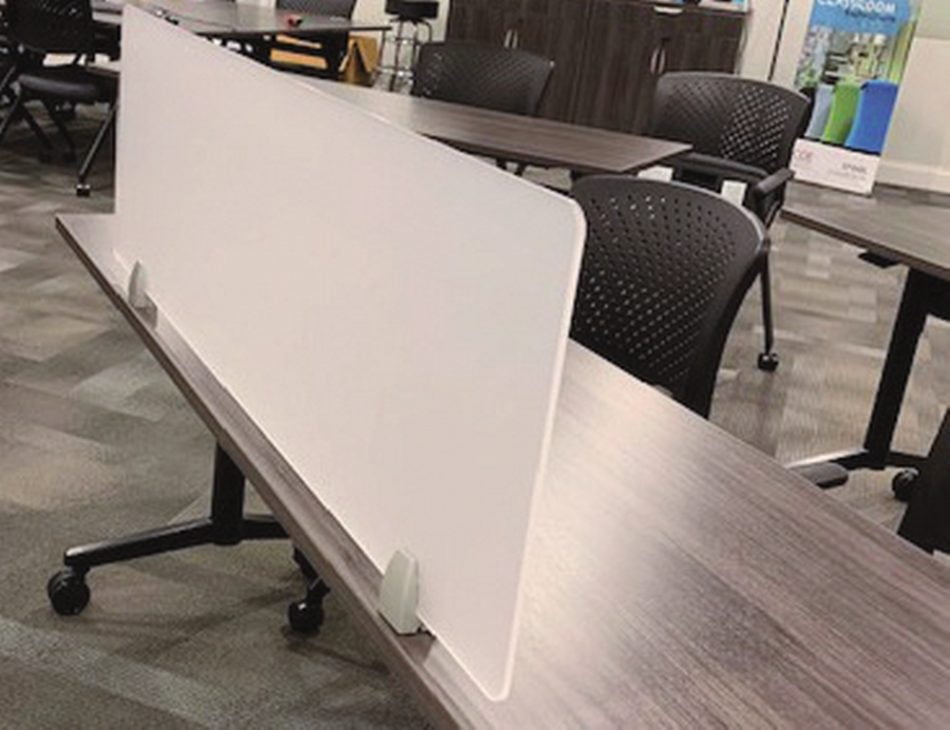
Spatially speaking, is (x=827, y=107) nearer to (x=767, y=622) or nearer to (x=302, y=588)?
(x=302, y=588)

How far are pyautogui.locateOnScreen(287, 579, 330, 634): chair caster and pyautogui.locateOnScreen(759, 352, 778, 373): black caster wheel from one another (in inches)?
86.7

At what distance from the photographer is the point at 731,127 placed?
3.90 m

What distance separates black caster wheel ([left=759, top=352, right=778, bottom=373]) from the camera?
3.90 meters

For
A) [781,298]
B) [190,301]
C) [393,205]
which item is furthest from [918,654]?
[781,298]

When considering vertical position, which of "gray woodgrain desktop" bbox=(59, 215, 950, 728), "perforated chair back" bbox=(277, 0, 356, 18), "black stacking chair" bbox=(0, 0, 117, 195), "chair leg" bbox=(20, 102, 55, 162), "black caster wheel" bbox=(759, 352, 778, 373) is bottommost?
"black caster wheel" bbox=(759, 352, 778, 373)

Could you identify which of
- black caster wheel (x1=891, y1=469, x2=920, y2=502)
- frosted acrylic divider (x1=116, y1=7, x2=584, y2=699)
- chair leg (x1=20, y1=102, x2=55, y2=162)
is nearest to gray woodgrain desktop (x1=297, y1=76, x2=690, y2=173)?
black caster wheel (x1=891, y1=469, x2=920, y2=502)

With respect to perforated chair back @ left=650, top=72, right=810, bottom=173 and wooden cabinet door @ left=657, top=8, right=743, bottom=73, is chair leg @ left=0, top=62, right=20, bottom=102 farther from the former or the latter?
wooden cabinet door @ left=657, top=8, right=743, bottom=73

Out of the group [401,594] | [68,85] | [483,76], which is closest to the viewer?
[401,594]

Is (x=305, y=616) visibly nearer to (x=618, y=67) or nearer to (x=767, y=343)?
(x=767, y=343)

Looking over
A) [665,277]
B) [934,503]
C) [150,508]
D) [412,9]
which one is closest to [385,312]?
[934,503]

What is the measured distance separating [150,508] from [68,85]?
288 cm

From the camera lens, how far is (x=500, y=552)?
764mm

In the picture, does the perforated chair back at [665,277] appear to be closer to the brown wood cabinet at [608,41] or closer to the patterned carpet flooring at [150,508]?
the patterned carpet flooring at [150,508]

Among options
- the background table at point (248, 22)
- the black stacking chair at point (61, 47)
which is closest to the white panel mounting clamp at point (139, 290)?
the background table at point (248, 22)
